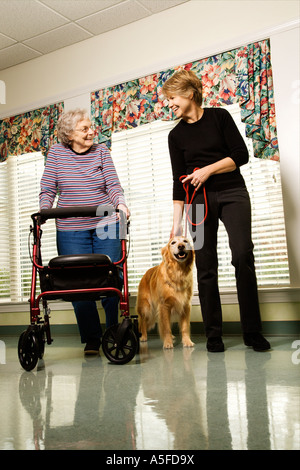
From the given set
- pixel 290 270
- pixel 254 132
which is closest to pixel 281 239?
pixel 290 270

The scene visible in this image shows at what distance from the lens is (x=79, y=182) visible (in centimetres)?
231

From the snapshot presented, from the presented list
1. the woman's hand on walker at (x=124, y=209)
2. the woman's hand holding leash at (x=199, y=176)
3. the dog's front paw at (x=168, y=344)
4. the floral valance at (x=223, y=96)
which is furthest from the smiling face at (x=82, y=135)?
the dog's front paw at (x=168, y=344)

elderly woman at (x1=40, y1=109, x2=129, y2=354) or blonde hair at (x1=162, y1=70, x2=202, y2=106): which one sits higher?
blonde hair at (x1=162, y1=70, x2=202, y2=106)

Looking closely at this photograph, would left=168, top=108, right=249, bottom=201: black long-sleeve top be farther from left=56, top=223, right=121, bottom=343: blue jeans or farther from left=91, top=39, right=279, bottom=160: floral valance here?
left=91, top=39, right=279, bottom=160: floral valance

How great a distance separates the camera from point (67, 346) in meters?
2.71

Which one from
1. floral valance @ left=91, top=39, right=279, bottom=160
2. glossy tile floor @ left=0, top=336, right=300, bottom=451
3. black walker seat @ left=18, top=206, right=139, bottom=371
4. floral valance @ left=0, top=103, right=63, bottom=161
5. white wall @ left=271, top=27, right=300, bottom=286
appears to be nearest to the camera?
glossy tile floor @ left=0, top=336, right=300, bottom=451

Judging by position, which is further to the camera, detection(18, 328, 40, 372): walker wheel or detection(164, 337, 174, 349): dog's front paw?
detection(164, 337, 174, 349): dog's front paw

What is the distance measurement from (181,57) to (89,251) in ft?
5.84

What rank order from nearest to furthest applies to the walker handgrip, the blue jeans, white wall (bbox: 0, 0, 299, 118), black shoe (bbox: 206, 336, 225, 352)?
1. the walker handgrip
2. black shoe (bbox: 206, 336, 225, 352)
3. the blue jeans
4. white wall (bbox: 0, 0, 299, 118)

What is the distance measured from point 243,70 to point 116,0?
3.70 feet

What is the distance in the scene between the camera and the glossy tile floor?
935mm

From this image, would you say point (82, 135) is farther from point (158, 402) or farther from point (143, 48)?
point (158, 402)

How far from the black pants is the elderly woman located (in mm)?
479

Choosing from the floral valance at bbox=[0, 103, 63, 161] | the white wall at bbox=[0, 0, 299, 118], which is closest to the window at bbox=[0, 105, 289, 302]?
the floral valance at bbox=[0, 103, 63, 161]
